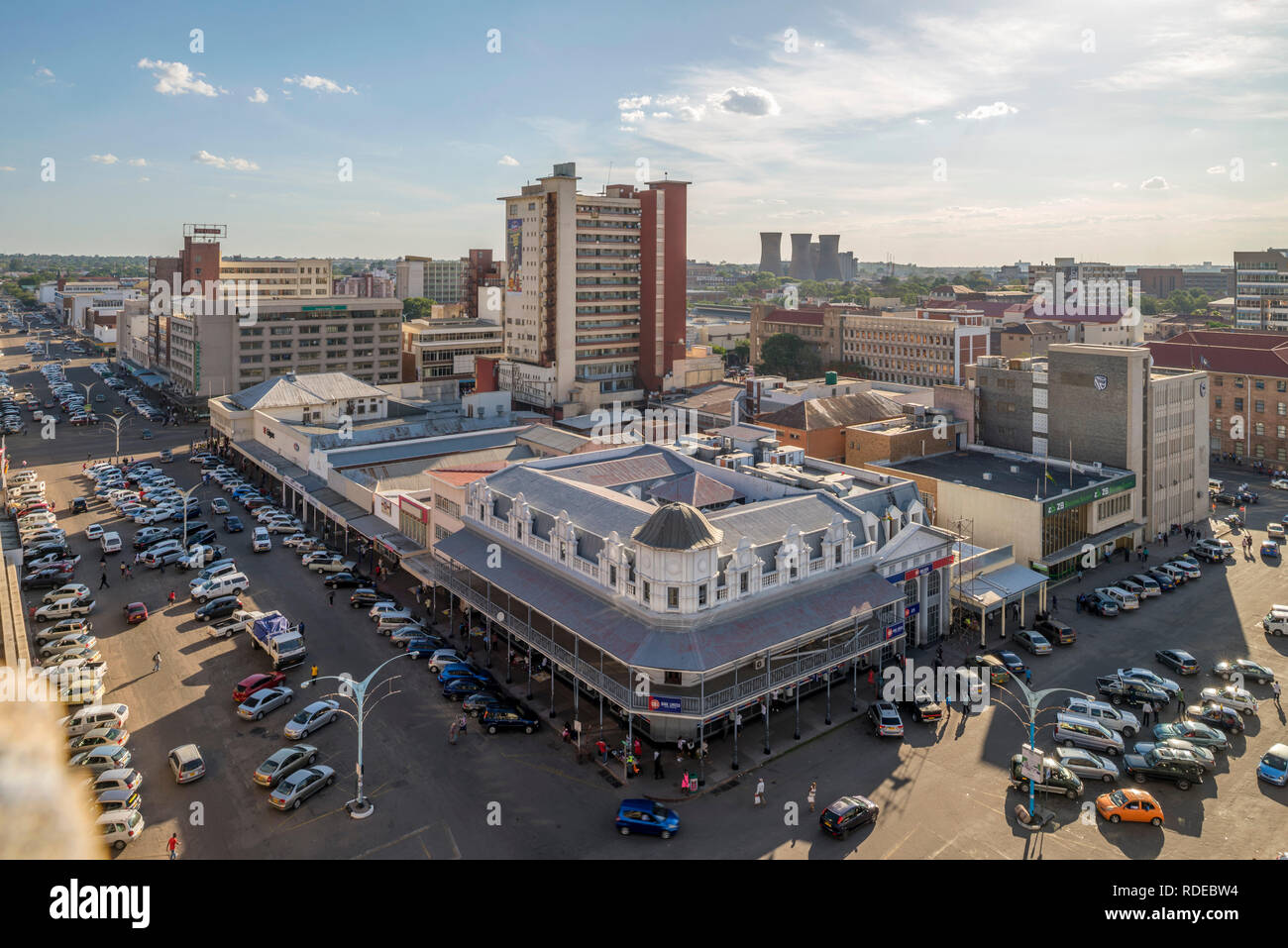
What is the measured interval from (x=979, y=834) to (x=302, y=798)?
2338 cm

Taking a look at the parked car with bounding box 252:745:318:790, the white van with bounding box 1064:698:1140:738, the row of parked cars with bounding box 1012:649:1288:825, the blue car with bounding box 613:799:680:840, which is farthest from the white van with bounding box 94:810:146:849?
the white van with bounding box 1064:698:1140:738

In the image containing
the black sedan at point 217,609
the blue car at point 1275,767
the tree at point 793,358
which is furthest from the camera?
the tree at point 793,358

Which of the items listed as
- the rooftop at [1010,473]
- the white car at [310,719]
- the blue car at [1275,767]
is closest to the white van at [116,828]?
the white car at [310,719]

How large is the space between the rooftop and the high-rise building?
95831mm

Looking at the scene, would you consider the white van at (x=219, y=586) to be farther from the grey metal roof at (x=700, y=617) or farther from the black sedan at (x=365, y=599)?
the grey metal roof at (x=700, y=617)

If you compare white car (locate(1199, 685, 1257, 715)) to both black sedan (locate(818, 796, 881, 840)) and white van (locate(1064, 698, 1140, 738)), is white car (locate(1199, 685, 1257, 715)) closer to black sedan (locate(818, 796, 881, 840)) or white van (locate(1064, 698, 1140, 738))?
white van (locate(1064, 698, 1140, 738))

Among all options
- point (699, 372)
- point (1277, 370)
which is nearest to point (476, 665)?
point (699, 372)

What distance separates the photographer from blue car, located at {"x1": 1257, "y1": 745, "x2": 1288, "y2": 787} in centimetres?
3164

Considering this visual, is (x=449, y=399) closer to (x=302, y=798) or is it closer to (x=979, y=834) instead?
(x=302, y=798)

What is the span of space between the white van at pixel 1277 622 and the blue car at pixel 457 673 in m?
41.2

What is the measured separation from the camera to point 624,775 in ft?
105

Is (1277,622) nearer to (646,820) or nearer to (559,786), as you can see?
(646,820)

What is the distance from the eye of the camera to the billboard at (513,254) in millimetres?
102000
